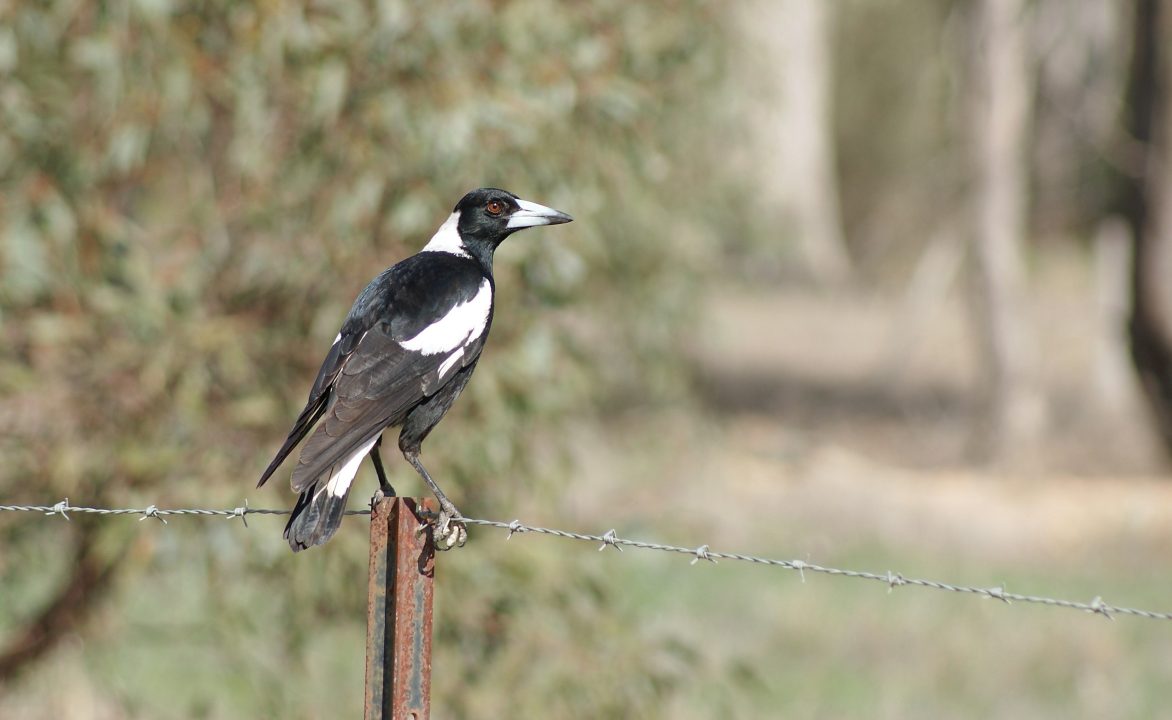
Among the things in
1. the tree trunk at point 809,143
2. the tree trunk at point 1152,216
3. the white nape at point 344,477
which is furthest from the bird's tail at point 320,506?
the tree trunk at point 809,143

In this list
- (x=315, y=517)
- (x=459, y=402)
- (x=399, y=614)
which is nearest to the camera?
(x=399, y=614)

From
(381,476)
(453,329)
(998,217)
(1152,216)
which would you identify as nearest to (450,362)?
(453,329)

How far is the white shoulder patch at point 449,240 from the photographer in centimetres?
338

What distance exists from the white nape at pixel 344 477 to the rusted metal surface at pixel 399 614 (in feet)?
1.22

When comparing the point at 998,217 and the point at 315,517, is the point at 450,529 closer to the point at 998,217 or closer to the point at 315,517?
the point at 315,517

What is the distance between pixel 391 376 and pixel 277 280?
1.47 metres

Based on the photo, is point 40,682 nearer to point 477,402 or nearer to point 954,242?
point 477,402

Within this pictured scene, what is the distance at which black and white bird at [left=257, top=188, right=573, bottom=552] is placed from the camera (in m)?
2.54

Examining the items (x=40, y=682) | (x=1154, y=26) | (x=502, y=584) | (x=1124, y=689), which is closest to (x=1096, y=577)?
(x=1124, y=689)

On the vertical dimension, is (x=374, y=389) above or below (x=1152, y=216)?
below

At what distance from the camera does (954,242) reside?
12.8 m

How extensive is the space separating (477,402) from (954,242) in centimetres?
936

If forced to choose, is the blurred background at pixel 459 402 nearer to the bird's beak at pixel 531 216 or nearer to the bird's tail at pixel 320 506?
the bird's beak at pixel 531 216

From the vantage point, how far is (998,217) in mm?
11211
